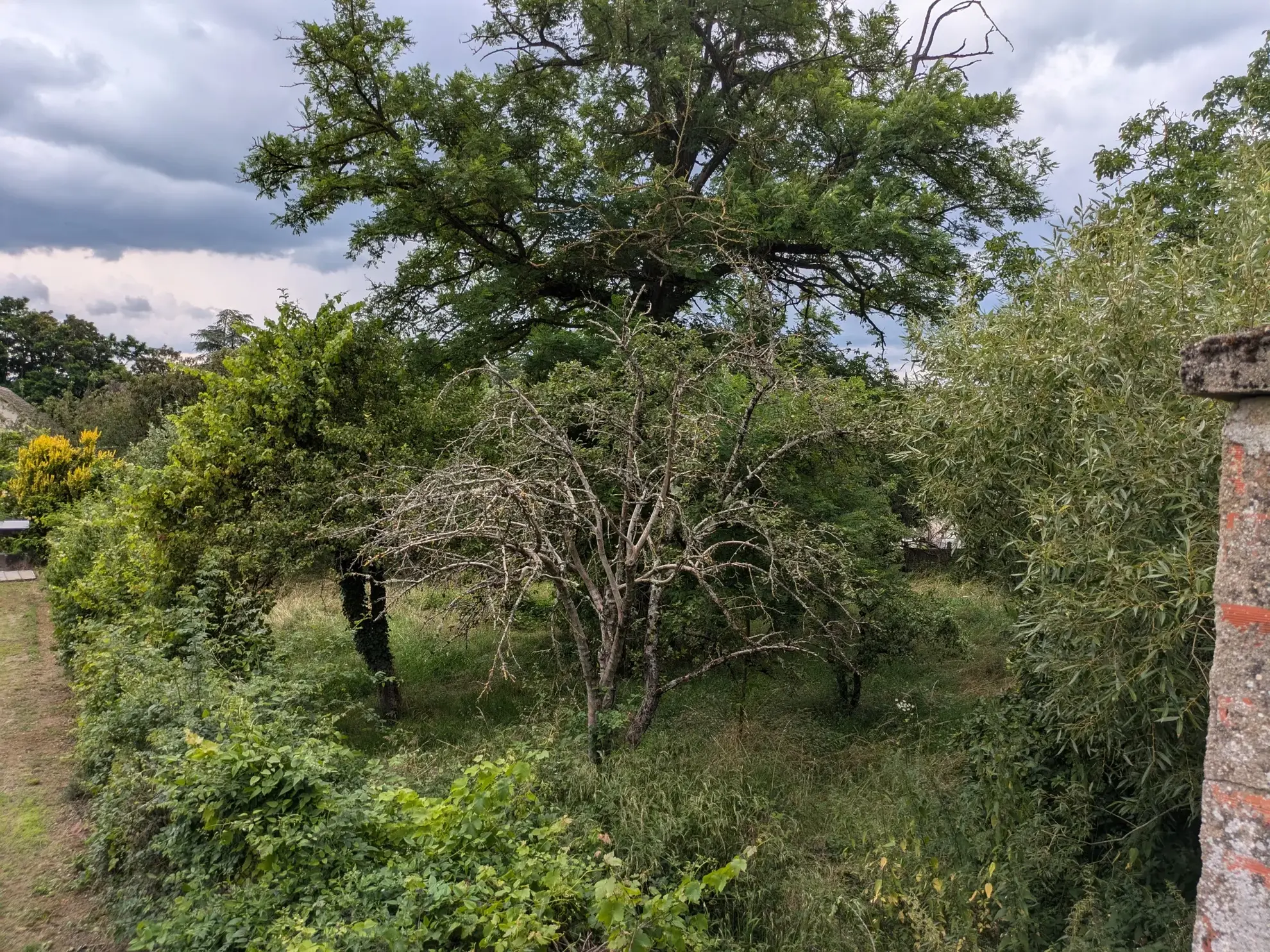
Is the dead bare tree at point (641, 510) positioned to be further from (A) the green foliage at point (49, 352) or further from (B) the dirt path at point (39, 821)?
(A) the green foliage at point (49, 352)

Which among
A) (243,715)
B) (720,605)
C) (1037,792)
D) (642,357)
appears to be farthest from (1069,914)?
(642,357)

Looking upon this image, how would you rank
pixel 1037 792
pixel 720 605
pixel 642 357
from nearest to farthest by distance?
1. pixel 1037 792
2. pixel 720 605
3. pixel 642 357

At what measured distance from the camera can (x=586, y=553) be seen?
8570 millimetres

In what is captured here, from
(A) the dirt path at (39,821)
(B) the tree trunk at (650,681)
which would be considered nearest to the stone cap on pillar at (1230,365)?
(B) the tree trunk at (650,681)

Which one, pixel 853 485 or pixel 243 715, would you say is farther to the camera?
pixel 853 485

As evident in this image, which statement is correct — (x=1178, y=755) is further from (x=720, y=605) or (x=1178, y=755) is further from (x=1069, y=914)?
(x=720, y=605)

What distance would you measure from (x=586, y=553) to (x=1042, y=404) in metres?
4.91

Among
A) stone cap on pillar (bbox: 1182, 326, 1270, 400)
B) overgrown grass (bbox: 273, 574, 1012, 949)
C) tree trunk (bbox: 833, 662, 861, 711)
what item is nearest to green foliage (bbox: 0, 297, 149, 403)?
overgrown grass (bbox: 273, 574, 1012, 949)

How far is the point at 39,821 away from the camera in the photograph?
274 inches

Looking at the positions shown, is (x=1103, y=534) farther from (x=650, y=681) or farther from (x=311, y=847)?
(x=311, y=847)

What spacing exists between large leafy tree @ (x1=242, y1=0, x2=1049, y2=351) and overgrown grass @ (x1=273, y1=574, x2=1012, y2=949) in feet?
17.7

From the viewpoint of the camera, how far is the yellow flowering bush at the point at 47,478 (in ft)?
64.0

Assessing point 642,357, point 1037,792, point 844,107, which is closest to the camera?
point 1037,792

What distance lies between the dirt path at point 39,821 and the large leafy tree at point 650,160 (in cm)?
777
